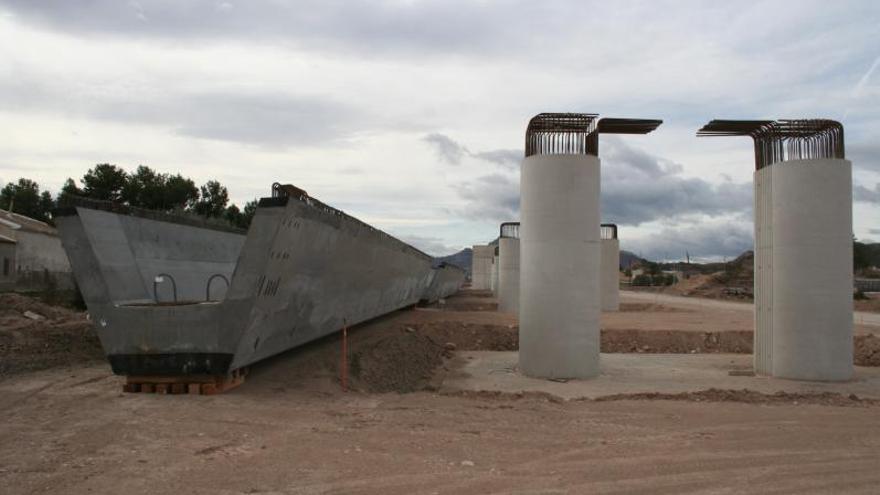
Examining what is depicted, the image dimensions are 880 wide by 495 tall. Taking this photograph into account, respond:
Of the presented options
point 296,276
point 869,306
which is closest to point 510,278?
point 869,306

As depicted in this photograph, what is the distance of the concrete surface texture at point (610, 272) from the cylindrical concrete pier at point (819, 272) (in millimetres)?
21542

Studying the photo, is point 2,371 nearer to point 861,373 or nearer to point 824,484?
point 824,484

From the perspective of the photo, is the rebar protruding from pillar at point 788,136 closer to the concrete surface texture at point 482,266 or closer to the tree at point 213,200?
the tree at point 213,200

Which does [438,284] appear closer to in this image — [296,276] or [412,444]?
[296,276]

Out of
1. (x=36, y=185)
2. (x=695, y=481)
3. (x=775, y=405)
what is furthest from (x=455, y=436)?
(x=36, y=185)

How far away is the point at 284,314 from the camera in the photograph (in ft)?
37.7

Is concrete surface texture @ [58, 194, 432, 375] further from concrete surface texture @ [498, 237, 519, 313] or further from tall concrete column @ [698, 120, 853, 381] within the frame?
concrete surface texture @ [498, 237, 519, 313]

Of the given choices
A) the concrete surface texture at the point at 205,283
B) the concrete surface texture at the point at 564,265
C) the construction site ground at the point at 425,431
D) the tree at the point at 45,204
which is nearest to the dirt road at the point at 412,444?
the construction site ground at the point at 425,431

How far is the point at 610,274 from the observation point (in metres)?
35.5

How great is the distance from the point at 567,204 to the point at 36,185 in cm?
6323

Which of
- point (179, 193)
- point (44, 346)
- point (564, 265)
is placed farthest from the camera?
point (179, 193)

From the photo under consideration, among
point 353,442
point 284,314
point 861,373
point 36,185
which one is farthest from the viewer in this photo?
point 36,185

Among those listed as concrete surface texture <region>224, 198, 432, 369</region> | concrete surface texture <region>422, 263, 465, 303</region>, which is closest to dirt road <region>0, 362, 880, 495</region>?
concrete surface texture <region>224, 198, 432, 369</region>

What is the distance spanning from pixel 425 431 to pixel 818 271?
29.9 ft
